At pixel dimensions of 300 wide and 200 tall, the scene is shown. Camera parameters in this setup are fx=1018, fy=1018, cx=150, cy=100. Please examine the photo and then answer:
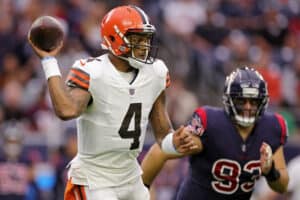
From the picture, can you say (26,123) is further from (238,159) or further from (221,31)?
(238,159)

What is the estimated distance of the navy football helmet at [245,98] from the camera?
6097mm

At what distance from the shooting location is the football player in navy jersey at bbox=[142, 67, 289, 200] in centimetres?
612

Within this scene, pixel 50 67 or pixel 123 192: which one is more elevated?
pixel 50 67

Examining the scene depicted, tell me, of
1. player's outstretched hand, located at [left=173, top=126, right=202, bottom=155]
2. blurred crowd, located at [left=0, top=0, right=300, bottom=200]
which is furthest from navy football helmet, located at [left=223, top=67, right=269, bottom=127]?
blurred crowd, located at [left=0, top=0, right=300, bottom=200]

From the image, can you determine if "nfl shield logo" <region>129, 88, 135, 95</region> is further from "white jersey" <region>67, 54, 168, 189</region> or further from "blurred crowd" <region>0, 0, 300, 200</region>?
"blurred crowd" <region>0, 0, 300, 200</region>

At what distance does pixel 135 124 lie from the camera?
572 centimetres

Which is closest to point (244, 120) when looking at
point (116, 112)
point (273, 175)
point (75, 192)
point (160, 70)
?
point (273, 175)

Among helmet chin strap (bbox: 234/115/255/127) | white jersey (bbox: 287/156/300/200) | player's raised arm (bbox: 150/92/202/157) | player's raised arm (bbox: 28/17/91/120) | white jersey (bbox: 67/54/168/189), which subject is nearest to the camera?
player's raised arm (bbox: 28/17/91/120)

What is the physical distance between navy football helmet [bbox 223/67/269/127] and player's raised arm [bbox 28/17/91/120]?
103cm

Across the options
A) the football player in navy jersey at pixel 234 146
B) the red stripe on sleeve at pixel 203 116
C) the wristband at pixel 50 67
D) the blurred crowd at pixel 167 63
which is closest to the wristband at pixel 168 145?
the football player in navy jersey at pixel 234 146

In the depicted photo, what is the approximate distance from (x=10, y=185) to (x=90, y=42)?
2923 millimetres

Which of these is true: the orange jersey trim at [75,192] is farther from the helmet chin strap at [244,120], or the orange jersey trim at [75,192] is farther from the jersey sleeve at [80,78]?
the helmet chin strap at [244,120]

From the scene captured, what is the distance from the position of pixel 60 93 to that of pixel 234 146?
1329 millimetres

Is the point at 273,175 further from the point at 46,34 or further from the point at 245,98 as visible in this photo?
the point at 46,34
